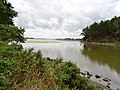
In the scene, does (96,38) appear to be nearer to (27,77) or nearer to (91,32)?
(91,32)

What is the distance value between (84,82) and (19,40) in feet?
24.9

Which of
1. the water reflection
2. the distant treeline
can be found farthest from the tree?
the distant treeline

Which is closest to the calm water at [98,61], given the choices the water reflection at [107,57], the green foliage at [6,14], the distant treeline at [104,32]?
the water reflection at [107,57]

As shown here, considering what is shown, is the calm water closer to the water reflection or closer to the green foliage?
the water reflection

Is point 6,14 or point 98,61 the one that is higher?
point 6,14

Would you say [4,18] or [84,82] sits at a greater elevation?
[4,18]

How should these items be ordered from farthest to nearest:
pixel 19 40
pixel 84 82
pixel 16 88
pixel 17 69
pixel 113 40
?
pixel 113 40 < pixel 19 40 < pixel 84 82 < pixel 17 69 < pixel 16 88

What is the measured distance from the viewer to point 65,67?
8727mm

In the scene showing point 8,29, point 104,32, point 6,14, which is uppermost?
point 6,14

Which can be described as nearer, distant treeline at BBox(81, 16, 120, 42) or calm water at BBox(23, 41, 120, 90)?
calm water at BBox(23, 41, 120, 90)

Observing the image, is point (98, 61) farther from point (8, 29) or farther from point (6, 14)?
point (8, 29)

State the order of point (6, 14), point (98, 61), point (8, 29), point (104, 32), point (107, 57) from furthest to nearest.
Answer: point (104, 32) → point (107, 57) → point (98, 61) → point (6, 14) → point (8, 29)

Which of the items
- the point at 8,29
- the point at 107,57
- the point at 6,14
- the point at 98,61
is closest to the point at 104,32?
the point at 107,57

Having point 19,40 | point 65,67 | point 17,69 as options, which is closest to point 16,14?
point 19,40
